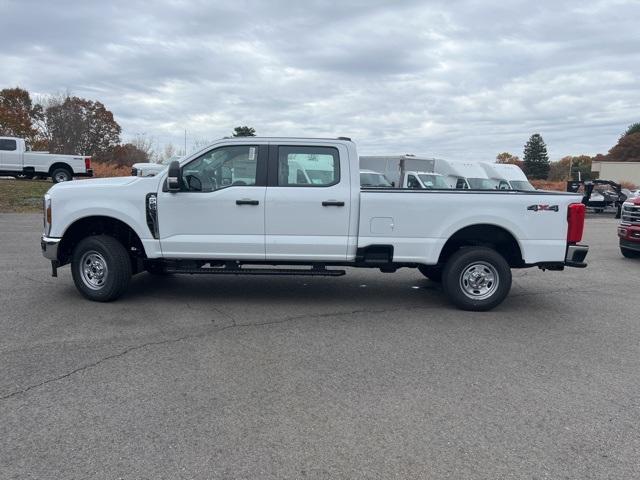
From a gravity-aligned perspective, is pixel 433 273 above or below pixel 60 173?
below

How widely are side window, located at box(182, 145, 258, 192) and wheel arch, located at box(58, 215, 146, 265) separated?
105 cm

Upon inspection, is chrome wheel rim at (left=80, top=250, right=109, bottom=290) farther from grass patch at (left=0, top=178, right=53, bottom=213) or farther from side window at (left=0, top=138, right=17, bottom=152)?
side window at (left=0, top=138, right=17, bottom=152)

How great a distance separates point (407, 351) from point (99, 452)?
9.81 feet

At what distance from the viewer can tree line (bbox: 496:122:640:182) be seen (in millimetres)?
78688

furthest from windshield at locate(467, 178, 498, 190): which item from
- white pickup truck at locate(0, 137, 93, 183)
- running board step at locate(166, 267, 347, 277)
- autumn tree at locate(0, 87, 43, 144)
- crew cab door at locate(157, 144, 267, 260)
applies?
autumn tree at locate(0, 87, 43, 144)

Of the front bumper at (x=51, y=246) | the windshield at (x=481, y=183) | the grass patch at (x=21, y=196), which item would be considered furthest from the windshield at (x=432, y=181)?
the front bumper at (x=51, y=246)

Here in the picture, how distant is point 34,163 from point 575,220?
24.5m

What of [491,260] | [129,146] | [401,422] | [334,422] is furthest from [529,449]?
[129,146]

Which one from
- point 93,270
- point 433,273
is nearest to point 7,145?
point 93,270

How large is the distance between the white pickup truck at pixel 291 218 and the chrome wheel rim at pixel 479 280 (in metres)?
0.02

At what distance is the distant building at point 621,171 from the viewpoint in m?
76.4

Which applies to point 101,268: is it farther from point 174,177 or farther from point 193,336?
point 193,336

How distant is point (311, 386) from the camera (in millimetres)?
4453

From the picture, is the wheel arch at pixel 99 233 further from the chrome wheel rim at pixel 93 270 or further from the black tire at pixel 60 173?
the black tire at pixel 60 173
